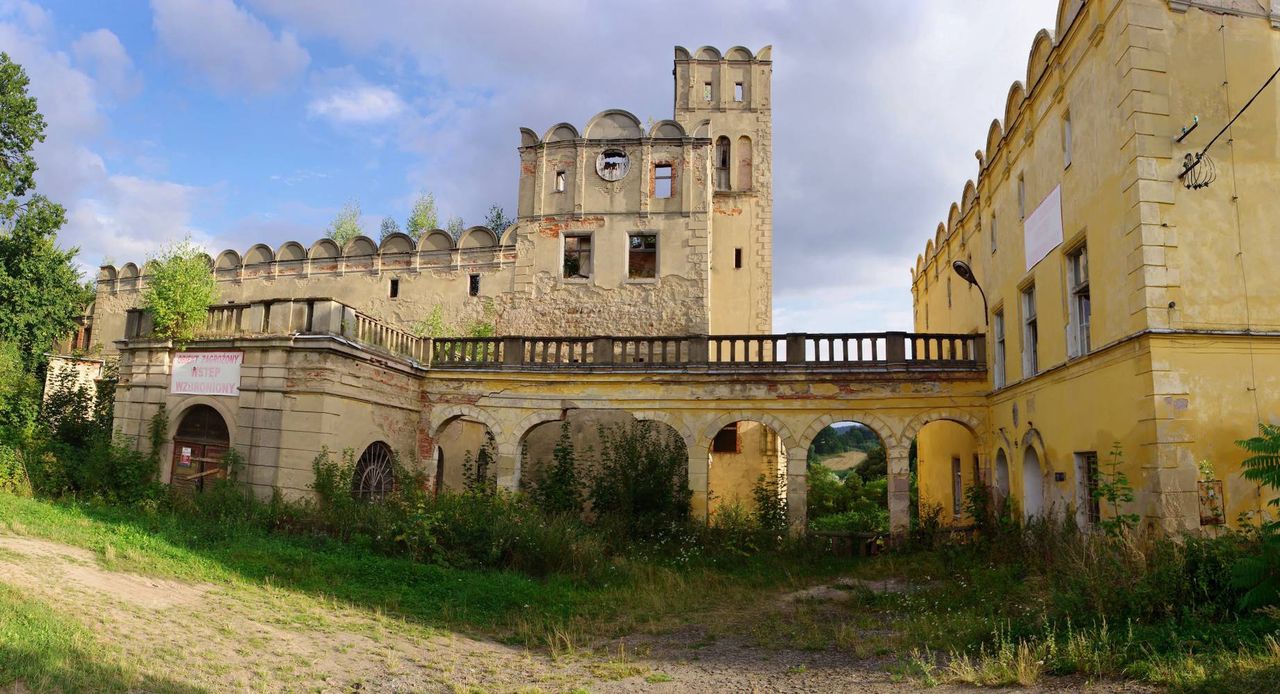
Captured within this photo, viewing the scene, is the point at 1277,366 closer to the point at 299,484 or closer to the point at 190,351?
the point at 299,484

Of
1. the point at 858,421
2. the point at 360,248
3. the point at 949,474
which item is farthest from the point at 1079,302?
the point at 360,248

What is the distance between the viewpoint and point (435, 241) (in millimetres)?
24594

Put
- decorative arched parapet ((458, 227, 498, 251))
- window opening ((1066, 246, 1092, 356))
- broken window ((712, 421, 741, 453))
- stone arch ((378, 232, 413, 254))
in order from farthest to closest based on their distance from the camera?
stone arch ((378, 232, 413, 254)), decorative arched parapet ((458, 227, 498, 251)), broken window ((712, 421, 741, 453)), window opening ((1066, 246, 1092, 356))

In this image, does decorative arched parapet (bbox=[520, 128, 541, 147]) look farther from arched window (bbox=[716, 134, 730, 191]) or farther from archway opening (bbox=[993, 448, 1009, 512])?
archway opening (bbox=[993, 448, 1009, 512])

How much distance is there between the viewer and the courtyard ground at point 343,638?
7.39 metres

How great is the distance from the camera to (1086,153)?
38.8ft

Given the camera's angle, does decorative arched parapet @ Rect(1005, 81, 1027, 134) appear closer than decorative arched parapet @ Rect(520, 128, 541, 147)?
Yes

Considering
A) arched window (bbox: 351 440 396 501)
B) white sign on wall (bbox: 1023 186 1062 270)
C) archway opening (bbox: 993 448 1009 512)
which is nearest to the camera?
white sign on wall (bbox: 1023 186 1062 270)

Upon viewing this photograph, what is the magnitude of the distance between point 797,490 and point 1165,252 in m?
8.74

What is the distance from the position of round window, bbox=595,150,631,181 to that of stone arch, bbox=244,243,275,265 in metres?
11.5

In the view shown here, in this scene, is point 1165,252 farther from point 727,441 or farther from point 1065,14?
point 727,441

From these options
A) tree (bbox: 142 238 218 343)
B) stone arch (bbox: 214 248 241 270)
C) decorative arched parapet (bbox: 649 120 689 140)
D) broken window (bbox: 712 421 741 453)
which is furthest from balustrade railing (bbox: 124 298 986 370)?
stone arch (bbox: 214 248 241 270)

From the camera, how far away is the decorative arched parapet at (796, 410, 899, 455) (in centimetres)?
1714

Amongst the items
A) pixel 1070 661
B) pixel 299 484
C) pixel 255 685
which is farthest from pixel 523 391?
pixel 1070 661
